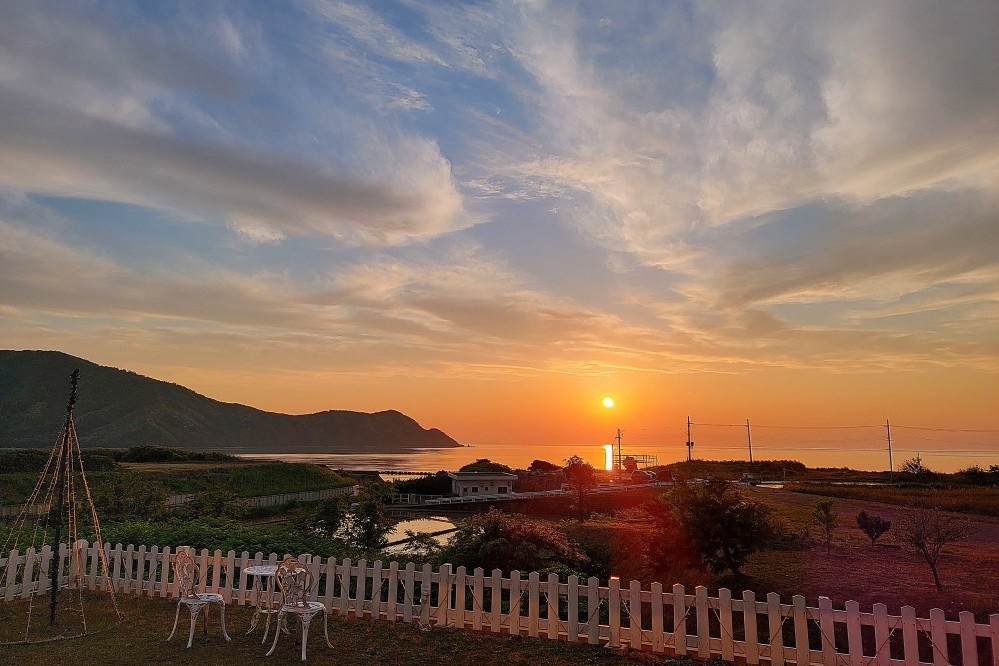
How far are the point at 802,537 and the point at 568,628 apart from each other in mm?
14653

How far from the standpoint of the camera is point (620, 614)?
1034cm

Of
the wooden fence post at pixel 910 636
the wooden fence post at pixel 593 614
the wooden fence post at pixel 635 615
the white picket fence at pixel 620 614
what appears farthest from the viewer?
the wooden fence post at pixel 593 614

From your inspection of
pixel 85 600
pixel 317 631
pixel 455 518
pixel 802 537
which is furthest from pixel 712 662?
pixel 455 518

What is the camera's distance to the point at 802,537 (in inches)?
802

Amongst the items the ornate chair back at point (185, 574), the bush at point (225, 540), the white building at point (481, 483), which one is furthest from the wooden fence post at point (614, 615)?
the white building at point (481, 483)

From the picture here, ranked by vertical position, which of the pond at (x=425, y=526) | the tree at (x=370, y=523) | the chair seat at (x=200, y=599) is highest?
the chair seat at (x=200, y=599)

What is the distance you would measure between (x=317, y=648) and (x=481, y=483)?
5379 cm

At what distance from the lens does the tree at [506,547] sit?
45.5ft

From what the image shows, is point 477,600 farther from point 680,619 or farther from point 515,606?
point 680,619

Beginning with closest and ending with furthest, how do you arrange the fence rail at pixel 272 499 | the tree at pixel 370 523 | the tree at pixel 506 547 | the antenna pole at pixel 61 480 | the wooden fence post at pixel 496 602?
the wooden fence post at pixel 496 602 → the antenna pole at pixel 61 480 → the tree at pixel 506 547 → the tree at pixel 370 523 → the fence rail at pixel 272 499

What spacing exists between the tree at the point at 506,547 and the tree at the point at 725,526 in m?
3.36

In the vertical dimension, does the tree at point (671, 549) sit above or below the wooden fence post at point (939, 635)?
below

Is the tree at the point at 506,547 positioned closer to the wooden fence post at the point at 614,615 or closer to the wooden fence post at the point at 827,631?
the wooden fence post at the point at 614,615

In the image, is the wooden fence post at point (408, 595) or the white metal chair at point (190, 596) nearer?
the white metal chair at point (190, 596)
